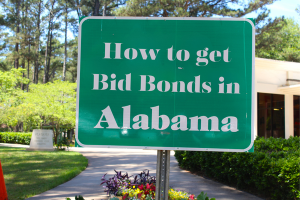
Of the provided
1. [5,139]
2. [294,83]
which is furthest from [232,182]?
[5,139]

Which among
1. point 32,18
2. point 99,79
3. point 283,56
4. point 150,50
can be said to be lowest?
point 99,79

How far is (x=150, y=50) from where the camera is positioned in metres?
2.58

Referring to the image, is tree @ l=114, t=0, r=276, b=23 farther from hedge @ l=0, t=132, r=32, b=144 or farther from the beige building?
hedge @ l=0, t=132, r=32, b=144

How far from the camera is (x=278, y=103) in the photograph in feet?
51.7

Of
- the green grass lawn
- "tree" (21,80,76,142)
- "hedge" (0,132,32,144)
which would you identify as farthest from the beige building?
"hedge" (0,132,32,144)

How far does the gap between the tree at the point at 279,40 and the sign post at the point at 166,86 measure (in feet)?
65.6

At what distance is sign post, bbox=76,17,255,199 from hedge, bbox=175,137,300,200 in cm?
270

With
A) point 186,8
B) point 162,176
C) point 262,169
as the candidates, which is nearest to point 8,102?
point 186,8

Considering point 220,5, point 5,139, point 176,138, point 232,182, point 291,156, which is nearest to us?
point 176,138

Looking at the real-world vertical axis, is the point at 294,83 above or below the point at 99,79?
above

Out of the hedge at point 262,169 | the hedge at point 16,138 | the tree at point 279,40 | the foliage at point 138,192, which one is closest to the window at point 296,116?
the tree at point 279,40

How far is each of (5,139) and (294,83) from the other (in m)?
25.4

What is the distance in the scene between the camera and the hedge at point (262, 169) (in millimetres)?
4602

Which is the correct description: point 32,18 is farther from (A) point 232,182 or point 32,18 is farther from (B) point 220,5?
(A) point 232,182
